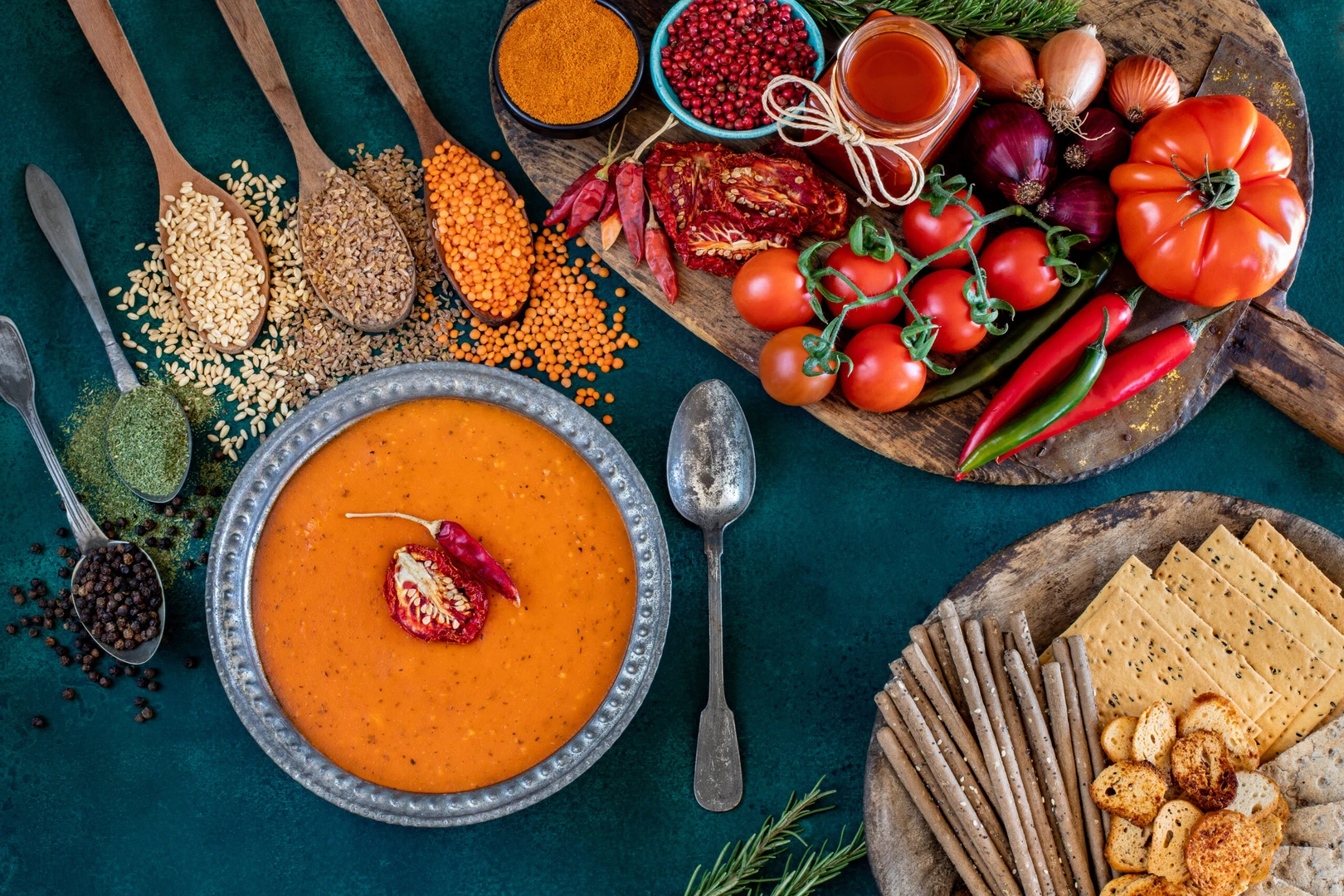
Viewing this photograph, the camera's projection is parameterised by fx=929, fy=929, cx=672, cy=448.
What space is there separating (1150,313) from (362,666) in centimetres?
247

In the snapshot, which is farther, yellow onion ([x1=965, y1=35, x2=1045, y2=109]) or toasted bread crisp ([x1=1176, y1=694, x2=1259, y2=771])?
yellow onion ([x1=965, y1=35, x2=1045, y2=109])

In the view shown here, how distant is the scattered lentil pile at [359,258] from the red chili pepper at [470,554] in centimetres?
67

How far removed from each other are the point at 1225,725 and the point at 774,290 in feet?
5.49

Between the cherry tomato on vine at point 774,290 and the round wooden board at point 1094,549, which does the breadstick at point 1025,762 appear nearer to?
the round wooden board at point 1094,549

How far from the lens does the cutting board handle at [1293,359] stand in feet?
9.04

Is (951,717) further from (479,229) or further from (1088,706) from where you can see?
(479,229)

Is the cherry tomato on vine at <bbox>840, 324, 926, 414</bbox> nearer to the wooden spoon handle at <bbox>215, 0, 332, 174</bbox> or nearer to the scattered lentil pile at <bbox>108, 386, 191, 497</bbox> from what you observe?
the wooden spoon handle at <bbox>215, 0, 332, 174</bbox>

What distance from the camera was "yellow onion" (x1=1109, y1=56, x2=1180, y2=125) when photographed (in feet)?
8.60

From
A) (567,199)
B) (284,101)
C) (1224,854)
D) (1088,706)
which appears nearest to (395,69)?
(284,101)

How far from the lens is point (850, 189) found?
2.77 metres

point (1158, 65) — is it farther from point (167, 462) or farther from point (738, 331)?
point (167, 462)

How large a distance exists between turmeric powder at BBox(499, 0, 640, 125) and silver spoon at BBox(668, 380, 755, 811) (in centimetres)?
91

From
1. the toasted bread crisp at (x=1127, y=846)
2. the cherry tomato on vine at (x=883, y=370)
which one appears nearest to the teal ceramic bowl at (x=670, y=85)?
the cherry tomato on vine at (x=883, y=370)

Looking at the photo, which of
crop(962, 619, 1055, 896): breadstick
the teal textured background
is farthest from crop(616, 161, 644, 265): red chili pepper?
crop(962, 619, 1055, 896): breadstick
